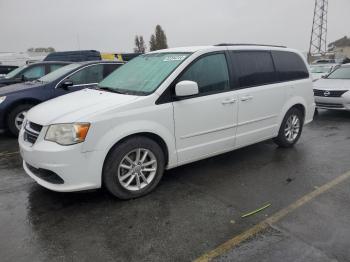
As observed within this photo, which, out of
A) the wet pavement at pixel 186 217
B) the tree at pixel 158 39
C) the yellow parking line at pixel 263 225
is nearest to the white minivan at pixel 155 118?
the wet pavement at pixel 186 217

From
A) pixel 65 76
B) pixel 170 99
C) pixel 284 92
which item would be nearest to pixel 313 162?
pixel 284 92

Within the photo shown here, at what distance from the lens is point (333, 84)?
8.75 m

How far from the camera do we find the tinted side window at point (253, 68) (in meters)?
4.57

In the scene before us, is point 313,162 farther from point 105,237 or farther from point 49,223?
point 49,223

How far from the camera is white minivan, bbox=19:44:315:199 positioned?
11.0 feet

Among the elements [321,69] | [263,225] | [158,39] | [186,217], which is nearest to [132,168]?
[186,217]

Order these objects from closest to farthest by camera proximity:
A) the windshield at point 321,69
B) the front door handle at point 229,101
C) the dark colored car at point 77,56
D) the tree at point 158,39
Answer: the front door handle at point 229,101 < the windshield at point 321,69 < the dark colored car at point 77,56 < the tree at point 158,39

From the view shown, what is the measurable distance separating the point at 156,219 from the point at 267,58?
319cm

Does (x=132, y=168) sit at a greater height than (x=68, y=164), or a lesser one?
lesser

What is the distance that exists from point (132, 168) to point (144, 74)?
1322 millimetres

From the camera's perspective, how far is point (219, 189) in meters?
4.02

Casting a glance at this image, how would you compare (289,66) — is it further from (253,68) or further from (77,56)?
(77,56)

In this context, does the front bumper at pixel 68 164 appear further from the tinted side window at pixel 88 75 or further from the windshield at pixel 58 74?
the windshield at pixel 58 74

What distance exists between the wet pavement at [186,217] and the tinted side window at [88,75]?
2.73 m
